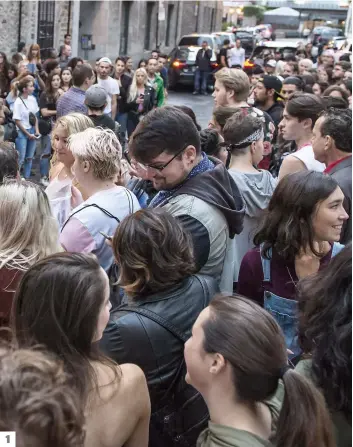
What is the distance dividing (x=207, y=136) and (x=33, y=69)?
871 centimetres

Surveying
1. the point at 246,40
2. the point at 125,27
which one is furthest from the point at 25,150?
the point at 246,40

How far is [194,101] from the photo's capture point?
65.7 feet

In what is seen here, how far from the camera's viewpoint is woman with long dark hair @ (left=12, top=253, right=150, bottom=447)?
6.98 feet

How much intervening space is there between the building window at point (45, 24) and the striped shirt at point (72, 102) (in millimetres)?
11844

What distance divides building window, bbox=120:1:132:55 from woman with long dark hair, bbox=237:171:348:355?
83.2 feet

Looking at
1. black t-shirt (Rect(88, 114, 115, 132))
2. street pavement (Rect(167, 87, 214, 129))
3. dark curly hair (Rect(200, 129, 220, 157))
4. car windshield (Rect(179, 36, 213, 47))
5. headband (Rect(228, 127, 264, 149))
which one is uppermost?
car windshield (Rect(179, 36, 213, 47))

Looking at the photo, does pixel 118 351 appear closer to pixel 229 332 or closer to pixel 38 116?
pixel 229 332

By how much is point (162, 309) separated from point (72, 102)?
5730 mm

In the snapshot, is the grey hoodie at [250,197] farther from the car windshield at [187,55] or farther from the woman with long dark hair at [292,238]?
the car windshield at [187,55]

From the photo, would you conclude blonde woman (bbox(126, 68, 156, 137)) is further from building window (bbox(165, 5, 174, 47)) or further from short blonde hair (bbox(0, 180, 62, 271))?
building window (bbox(165, 5, 174, 47))

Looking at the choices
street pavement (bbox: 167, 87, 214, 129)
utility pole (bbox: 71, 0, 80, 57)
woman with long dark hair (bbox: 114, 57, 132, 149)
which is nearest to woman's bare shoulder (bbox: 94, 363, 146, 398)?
woman with long dark hair (bbox: 114, 57, 132, 149)

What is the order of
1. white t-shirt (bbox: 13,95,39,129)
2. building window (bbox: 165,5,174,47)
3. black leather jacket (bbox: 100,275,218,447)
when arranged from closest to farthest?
black leather jacket (bbox: 100,275,218,447) → white t-shirt (bbox: 13,95,39,129) → building window (bbox: 165,5,174,47)

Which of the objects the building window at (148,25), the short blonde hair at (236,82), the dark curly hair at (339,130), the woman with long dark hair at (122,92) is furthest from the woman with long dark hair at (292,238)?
the building window at (148,25)

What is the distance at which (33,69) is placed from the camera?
12695 millimetres
